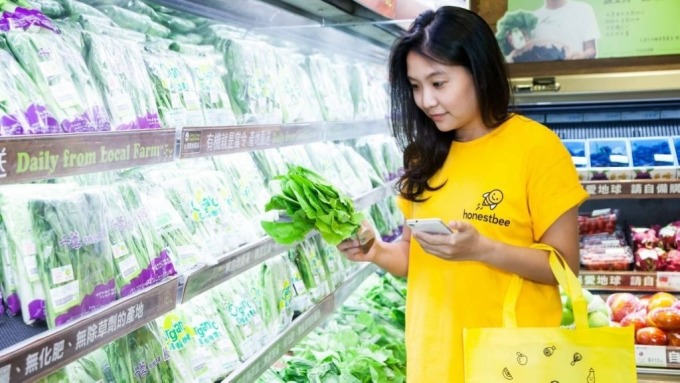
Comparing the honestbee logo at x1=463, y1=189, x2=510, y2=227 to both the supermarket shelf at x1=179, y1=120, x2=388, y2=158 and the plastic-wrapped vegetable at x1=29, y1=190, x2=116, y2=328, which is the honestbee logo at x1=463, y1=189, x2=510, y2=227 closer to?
the supermarket shelf at x1=179, y1=120, x2=388, y2=158

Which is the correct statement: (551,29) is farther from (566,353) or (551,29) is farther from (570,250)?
(566,353)

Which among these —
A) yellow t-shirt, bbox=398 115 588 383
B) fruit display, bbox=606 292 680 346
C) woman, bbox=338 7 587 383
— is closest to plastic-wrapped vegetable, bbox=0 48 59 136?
woman, bbox=338 7 587 383

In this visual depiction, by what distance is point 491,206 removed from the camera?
2.22 m

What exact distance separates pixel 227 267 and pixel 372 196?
147 centimetres

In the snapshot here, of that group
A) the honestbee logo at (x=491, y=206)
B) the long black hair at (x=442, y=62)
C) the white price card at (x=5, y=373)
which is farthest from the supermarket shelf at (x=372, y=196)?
the white price card at (x=5, y=373)

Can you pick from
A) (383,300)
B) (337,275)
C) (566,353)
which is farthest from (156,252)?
(383,300)

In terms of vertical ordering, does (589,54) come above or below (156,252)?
above

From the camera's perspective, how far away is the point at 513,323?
2062 mm

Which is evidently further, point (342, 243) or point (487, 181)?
point (342, 243)

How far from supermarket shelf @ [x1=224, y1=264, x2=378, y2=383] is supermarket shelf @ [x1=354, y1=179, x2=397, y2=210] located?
0.33m

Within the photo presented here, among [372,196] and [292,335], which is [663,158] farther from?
[292,335]

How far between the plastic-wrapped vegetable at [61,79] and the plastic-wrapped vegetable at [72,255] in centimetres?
17

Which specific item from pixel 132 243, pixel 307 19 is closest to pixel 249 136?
pixel 132 243

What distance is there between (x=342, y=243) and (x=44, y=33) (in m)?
1.06
